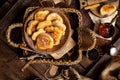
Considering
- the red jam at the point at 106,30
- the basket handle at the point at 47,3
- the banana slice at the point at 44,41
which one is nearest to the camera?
the banana slice at the point at 44,41

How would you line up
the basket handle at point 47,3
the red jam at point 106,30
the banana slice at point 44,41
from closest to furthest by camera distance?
the banana slice at point 44,41 → the red jam at point 106,30 → the basket handle at point 47,3

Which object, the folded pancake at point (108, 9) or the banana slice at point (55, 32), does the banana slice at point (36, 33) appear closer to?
the banana slice at point (55, 32)

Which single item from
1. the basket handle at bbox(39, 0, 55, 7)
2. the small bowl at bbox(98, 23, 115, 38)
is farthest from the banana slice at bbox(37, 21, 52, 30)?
the small bowl at bbox(98, 23, 115, 38)

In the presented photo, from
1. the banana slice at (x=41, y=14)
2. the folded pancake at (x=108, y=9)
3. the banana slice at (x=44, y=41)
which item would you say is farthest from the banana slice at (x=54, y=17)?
the folded pancake at (x=108, y=9)

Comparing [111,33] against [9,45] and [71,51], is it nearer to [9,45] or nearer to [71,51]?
[71,51]

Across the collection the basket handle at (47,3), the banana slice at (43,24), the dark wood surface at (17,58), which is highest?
the basket handle at (47,3)

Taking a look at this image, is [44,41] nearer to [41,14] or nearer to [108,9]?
[41,14]

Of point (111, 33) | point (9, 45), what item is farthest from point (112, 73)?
point (9, 45)

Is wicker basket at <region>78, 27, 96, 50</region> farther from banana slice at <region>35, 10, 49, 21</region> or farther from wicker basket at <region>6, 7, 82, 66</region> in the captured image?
banana slice at <region>35, 10, 49, 21</region>
